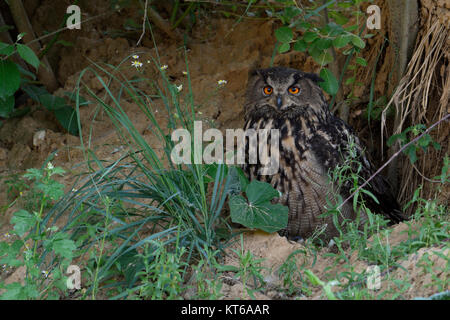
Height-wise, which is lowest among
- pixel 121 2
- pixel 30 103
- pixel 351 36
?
pixel 30 103

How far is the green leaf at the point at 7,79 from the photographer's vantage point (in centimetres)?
320

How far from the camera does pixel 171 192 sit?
2.78m

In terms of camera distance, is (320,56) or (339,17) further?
(339,17)

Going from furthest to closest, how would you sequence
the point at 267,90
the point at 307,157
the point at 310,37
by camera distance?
the point at 267,90 < the point at 307,157 < the point at 310,37

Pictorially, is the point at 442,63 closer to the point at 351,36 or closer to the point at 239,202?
the point at 351,36

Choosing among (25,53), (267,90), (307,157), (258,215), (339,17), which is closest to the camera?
(258,215)

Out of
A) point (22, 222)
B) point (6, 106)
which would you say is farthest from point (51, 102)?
point (22, 222)

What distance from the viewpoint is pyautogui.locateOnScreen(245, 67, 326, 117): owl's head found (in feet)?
11.1

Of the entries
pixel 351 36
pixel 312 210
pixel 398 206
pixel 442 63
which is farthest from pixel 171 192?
pixel 442 63

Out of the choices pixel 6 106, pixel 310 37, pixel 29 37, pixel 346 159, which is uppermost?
pixel 29 37

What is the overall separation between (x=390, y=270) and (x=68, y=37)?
3498 mm

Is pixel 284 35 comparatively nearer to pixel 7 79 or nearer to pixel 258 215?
pixel 258 215

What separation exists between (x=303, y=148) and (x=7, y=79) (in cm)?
196

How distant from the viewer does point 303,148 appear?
3357 mm
